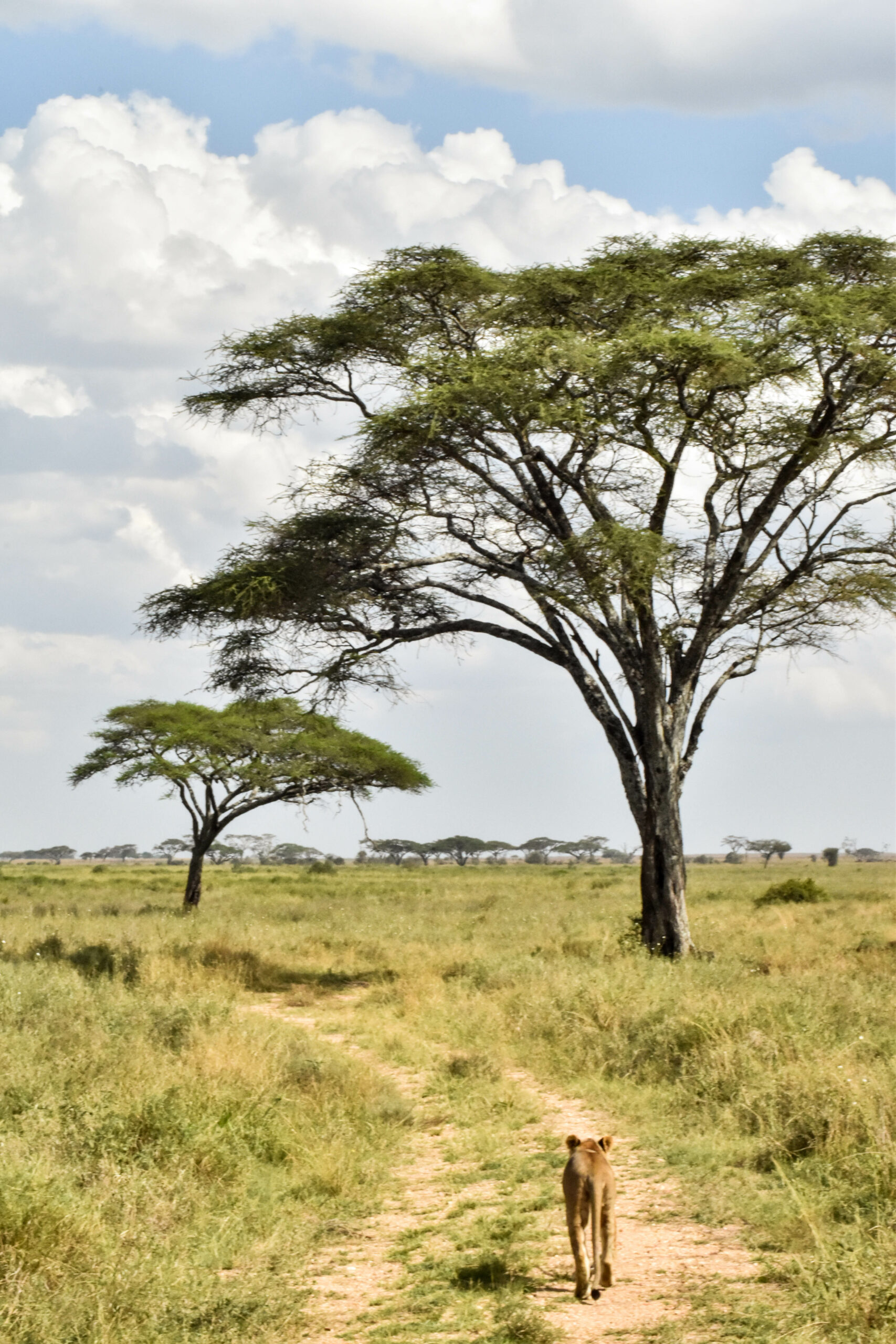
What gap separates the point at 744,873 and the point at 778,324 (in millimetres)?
52421

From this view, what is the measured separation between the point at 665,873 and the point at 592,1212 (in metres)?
12.2

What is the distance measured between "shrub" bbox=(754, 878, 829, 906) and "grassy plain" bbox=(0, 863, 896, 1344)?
15.1m

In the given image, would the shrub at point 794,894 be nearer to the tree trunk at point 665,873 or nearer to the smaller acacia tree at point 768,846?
the tree trunk at point 665,873

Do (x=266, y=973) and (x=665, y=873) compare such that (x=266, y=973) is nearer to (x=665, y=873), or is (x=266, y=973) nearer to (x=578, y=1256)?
(x=665, y=873)

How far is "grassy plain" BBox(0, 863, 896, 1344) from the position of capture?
5688 mm

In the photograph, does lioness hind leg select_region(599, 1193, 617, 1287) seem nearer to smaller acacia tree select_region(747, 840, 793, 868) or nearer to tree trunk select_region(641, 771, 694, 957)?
tree trunk select_region(641, 771, 694, 957)

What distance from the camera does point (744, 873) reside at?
2613 inches

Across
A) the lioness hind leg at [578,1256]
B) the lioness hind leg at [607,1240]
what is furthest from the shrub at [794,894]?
the lioness hind leg at [578,1256]

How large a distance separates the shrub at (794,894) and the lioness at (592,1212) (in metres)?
29.4

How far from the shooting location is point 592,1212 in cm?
593

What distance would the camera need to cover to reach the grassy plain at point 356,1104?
5.69 m

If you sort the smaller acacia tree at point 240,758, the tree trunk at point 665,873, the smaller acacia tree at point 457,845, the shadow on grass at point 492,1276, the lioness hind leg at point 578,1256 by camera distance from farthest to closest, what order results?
the smaller acacia tree at point 457,845 → the smaller acacia tree at point 240,758 → the tree trunk at point 665,873 → the shadow on grass at point 492,1276 → the lioness hind leg at point 578,1256

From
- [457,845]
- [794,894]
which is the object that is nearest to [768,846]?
[457,845]

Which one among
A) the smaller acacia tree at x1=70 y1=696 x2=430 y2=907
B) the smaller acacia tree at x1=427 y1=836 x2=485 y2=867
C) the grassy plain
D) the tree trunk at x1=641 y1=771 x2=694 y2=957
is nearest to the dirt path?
the grassy plain
